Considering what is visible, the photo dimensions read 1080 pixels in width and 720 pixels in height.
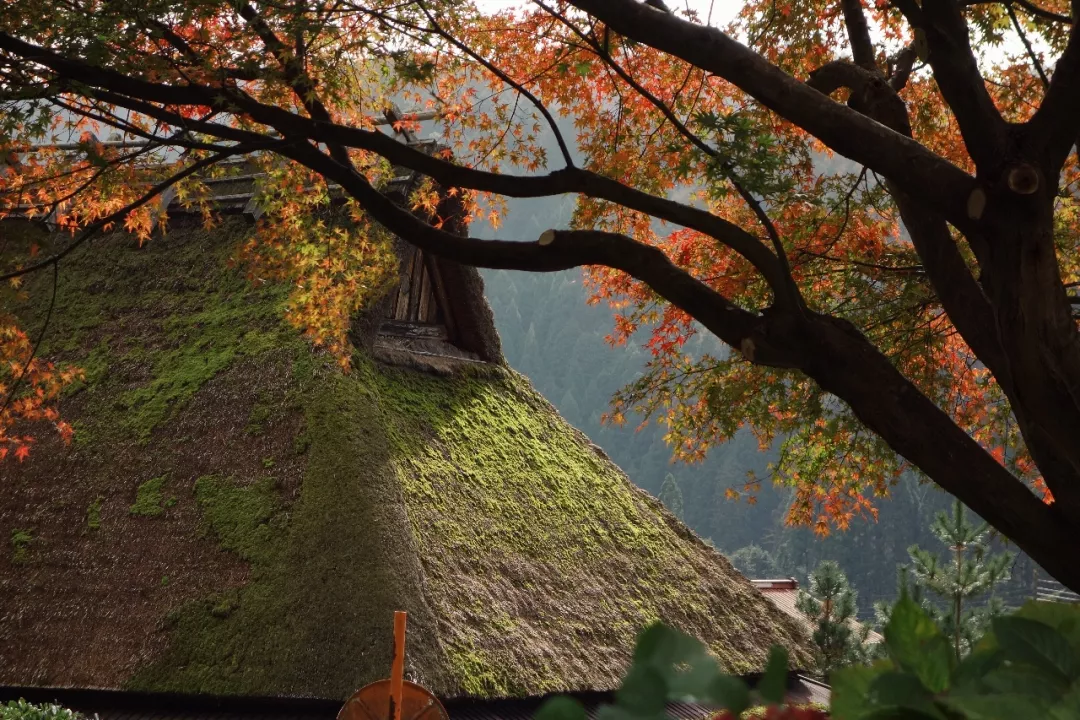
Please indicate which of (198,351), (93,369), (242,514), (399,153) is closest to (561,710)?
(399,153)

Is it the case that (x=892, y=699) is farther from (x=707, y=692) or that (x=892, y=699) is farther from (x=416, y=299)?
(x=416, y=299)

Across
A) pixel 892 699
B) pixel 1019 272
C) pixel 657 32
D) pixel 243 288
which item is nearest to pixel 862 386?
pixel 1019 272

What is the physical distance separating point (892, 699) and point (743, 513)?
3247 inches

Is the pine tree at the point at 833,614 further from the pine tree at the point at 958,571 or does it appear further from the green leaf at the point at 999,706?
the green leaf at the point at 999,706

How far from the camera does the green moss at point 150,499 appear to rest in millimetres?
6746

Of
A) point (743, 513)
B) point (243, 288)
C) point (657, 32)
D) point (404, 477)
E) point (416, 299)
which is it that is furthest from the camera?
point (743, 513)

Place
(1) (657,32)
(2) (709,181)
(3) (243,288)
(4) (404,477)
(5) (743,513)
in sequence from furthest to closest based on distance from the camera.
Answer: (5) (743,513) → (3) (243,288) → (4) (404,477) → (2) (709,181) → (1) (657,32)

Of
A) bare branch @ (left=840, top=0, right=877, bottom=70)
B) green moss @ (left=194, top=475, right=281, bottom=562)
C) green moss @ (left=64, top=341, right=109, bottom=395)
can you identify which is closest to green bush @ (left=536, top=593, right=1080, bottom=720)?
bare branch @ (left=840, top=0, right=877, bottom=70)

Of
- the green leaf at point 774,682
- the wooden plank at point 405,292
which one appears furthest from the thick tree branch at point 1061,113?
the wooden plank at point 405,292

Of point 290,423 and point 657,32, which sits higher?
point 657,32

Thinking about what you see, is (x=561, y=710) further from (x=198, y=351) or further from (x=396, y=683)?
(x=198, y=351)

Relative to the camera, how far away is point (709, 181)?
4125 millimetres

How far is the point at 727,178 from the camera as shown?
397 centimetres

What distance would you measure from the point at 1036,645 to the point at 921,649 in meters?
0.10
